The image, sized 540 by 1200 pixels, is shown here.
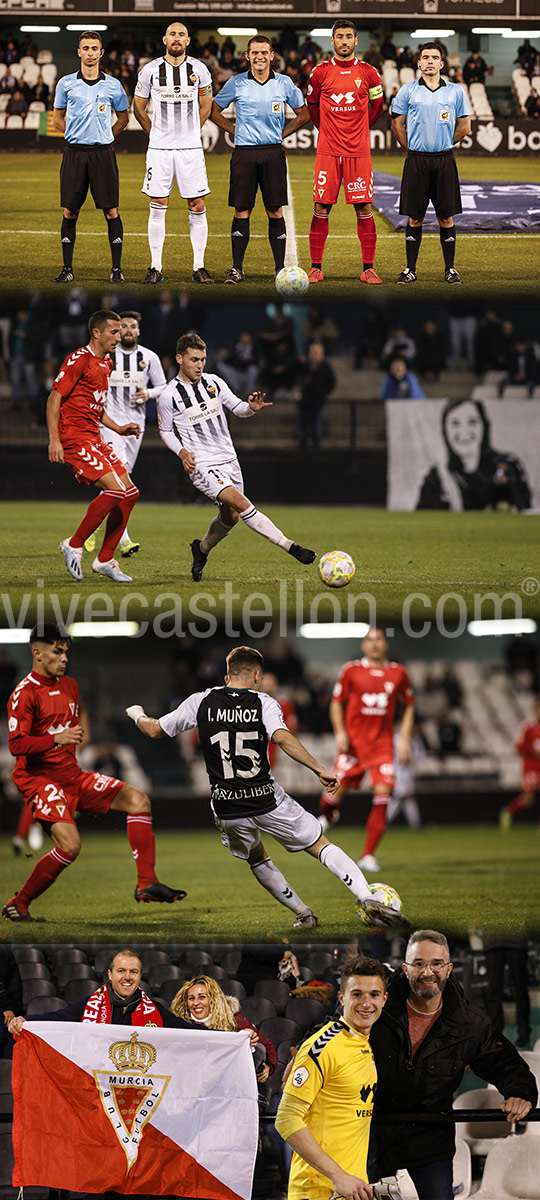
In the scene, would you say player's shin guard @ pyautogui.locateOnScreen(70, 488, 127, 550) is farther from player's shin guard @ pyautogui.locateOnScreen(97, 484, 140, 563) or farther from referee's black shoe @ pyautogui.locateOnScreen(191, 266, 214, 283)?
referee's black shoe @ pyautogui.locateOnScreen(191, 266, 214, 283)

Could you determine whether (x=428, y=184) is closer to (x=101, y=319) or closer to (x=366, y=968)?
(x=101, y=319)

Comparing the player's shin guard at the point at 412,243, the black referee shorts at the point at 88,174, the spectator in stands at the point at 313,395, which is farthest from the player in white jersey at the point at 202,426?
the spectator in stands at the point at 313,395

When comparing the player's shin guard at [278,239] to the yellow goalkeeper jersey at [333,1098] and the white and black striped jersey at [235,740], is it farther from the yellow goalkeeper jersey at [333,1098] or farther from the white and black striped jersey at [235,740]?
the yellow goalkeeper jersey at [333,1098]

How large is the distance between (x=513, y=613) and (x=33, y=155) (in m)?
6.39

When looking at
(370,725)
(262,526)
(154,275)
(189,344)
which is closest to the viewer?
(189,344)

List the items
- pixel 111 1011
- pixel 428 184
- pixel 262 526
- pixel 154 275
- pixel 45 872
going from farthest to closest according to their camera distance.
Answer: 1. pixel 154 275
2. pixel 428 184
3. pixel 262 526
4. pixel 45 872
5. pixel 111 1011

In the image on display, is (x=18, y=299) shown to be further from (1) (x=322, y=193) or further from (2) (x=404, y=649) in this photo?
(2) (x=404, y=649)

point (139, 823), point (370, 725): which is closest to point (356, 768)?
point (370, 725)

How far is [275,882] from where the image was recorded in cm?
819

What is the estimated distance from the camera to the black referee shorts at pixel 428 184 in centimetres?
999

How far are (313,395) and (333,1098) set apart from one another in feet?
30.3

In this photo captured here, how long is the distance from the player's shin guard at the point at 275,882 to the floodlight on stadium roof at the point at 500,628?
7.70 meters

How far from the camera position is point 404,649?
20.0m

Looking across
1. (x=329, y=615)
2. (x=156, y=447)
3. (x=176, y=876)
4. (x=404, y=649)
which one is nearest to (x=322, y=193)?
(x=156, y=447)
